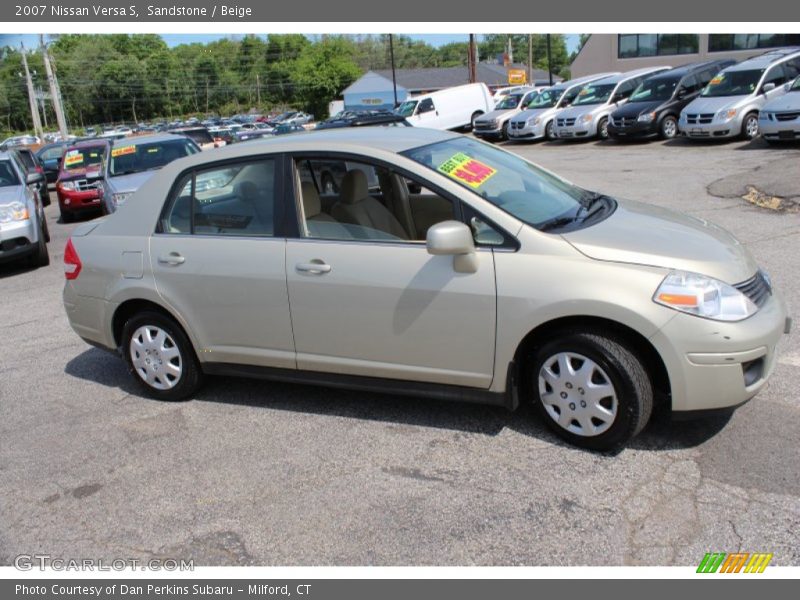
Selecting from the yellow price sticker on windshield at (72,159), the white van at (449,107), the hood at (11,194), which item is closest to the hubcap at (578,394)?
the hood at (11,194)

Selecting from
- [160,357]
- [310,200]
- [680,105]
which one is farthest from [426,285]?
[680,105]

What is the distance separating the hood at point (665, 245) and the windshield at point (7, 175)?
31.9 ft

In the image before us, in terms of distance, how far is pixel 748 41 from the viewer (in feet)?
108

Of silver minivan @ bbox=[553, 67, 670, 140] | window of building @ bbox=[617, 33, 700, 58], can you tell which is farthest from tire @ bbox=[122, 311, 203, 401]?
window of building @ bbox=[617, 33, 700, 58]

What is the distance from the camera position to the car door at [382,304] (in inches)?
156

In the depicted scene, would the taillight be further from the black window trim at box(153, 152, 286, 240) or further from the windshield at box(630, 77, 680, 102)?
the windshield at box(630, 77, 680, 102)

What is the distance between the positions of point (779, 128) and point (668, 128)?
14.7 ft

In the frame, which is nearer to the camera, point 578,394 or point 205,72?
point 578,394

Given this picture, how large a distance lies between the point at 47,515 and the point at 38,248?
24.2 feet

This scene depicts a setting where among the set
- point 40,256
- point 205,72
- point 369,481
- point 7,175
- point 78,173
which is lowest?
point 369,481

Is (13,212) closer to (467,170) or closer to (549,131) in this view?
(467,170)

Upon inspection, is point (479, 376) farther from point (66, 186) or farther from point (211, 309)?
point (66, 186)

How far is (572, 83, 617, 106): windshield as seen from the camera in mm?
22570

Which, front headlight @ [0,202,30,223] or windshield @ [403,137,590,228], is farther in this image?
front headlight @ [0,202,30,223]
